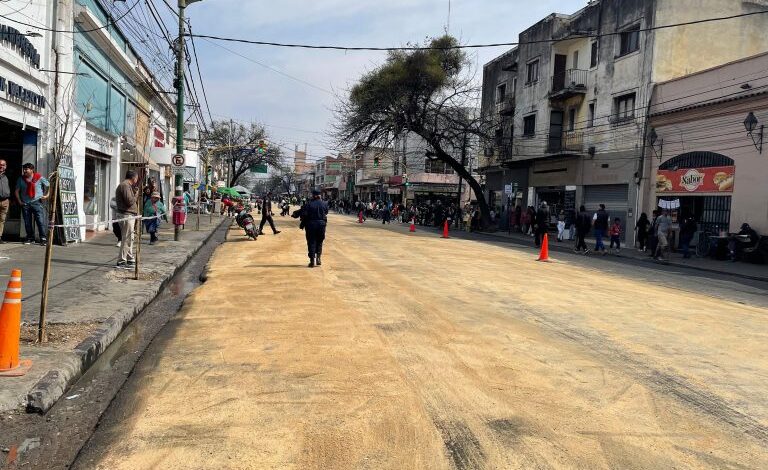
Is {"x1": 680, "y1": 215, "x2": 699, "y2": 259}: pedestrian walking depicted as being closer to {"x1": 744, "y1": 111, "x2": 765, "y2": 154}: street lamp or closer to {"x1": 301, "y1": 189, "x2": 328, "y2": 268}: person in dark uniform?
{"x1": 744, "y1": 111, "x2": 765, "y2": 154}: street lamp

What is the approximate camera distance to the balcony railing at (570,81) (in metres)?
30.0

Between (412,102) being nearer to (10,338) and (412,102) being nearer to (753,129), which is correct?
(753,129)

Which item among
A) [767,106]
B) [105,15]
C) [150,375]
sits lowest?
[150,375]

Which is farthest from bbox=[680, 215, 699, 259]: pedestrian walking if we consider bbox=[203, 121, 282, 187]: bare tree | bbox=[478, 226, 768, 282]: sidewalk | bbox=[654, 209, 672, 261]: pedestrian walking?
bbox=[203, 121, 282, 187]: bare tree

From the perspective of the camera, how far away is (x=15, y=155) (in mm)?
13562

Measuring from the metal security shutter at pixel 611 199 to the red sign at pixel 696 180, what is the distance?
93.9 inches

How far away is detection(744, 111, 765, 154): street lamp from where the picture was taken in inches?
758

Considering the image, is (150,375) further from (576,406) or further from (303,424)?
(576,406)

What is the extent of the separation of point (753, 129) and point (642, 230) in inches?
217

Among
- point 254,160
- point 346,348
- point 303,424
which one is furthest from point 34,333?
point 254,160

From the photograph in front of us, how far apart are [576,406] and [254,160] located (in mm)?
68274

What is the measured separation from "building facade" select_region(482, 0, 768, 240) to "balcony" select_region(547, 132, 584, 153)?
0.06 metres

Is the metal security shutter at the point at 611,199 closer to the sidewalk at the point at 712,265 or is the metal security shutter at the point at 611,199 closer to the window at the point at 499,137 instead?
the sidewalk at the point at 712,265

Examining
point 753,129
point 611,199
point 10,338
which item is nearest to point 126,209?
point 10,338
